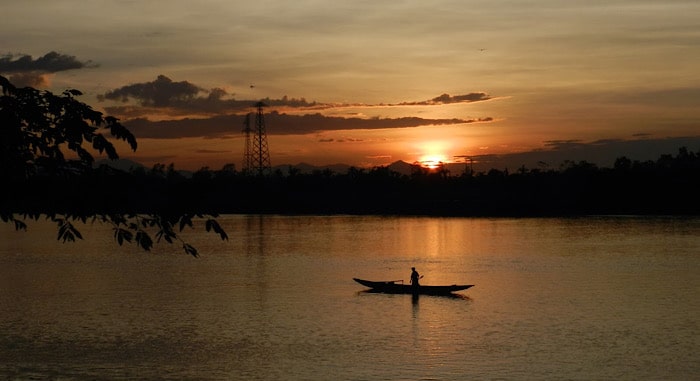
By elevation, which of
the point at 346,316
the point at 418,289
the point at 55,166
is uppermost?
the point at 55,166

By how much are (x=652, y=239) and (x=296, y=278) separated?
58234 mm

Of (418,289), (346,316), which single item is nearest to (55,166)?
(346,316)

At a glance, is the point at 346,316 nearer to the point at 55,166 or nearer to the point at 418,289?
the point at 418,289

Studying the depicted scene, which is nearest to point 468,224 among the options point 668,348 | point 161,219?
point 668,348

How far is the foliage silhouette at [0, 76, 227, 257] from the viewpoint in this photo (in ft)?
22.8

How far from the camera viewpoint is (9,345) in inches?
1528

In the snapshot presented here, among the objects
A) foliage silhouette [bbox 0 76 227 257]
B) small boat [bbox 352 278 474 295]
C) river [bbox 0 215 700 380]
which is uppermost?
foliage silhouette [bbox 0 76 227 257]

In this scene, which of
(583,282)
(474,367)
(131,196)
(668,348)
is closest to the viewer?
(131,196)

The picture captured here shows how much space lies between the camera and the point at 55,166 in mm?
7184

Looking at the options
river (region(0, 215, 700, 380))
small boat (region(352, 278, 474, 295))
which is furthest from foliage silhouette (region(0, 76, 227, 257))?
small boat (region(352, 278, 474, 295))

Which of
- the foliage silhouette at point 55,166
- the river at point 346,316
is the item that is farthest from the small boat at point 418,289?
the foliage silhouette at point 55,166

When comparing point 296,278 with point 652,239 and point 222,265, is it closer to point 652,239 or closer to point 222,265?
point 222,265

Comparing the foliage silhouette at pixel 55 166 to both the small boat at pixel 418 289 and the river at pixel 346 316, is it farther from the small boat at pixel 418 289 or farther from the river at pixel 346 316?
the small boat at pixel 418 289

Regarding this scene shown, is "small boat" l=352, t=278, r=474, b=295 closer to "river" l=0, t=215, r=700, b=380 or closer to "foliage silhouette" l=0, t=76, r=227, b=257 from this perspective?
"river" l=0, t=215, r=700, b=380
